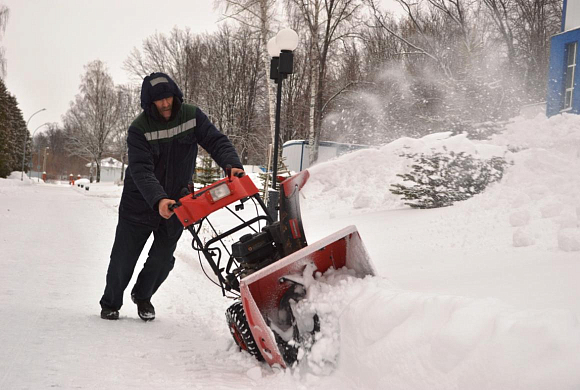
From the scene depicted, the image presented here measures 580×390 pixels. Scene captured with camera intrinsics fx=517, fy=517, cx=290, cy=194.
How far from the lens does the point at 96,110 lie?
157 ft

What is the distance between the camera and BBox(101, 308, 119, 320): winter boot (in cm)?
371

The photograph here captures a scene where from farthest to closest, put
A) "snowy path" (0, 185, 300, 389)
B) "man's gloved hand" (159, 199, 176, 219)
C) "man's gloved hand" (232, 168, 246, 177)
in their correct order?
"man's gloved hand" (232, 168, 246, 177)
"man's gloved hand" (159, 199, 176, 219)
"snowy path" (0, 185, 300, 389)

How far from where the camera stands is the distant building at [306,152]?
19.1m

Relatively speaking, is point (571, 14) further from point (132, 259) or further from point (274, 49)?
point (132, 259)

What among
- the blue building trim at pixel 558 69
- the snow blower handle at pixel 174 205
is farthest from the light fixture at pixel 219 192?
the blue building trim at pixel 558 69

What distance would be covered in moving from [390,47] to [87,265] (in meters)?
24.1

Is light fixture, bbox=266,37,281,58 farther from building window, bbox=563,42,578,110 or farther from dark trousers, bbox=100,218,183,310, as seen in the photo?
building window, bbox=563,42,578,110

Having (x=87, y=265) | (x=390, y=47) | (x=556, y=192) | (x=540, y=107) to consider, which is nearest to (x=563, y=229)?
(x=556, y=192)

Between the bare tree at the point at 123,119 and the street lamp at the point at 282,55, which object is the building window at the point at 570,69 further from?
the bare tree at the point at 123,119

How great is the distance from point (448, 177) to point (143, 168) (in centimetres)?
429

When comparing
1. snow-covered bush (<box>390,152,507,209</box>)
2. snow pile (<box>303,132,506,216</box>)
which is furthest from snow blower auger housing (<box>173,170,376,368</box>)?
snow pile (<box>303,132,506,216</box>)

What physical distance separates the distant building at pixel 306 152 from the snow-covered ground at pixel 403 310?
1241 centimetres

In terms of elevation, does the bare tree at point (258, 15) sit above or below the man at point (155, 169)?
above

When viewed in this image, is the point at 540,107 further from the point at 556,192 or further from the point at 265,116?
the point at 265,116
